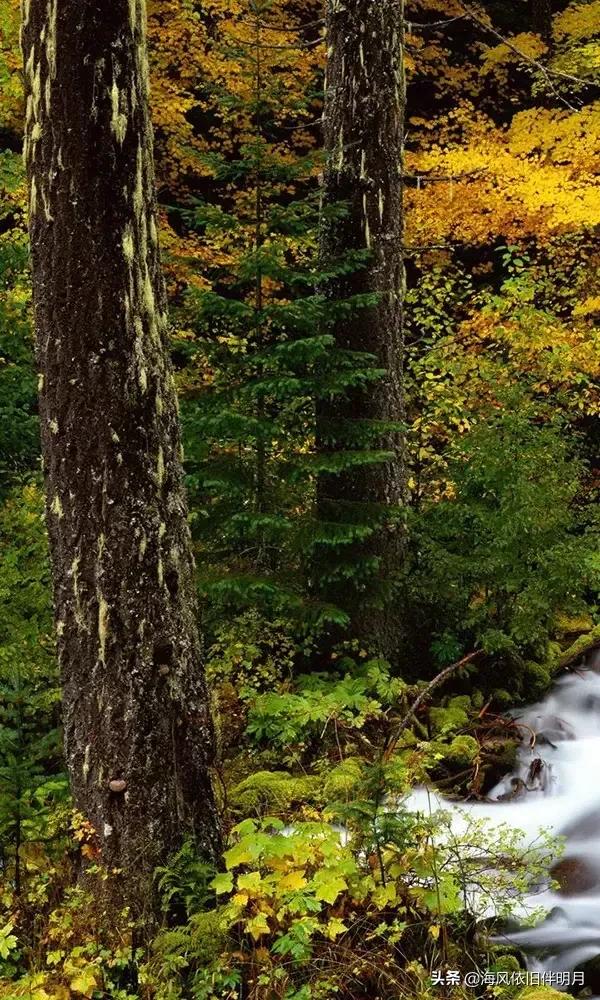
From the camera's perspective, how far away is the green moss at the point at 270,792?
4.15 metres

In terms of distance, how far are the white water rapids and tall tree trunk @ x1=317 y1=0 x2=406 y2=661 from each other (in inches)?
51.9

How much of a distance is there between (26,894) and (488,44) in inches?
653

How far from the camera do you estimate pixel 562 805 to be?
5289 millimetres

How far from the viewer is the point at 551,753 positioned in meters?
5.70

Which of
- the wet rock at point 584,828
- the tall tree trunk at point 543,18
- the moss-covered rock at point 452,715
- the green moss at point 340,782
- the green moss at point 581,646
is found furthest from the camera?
the tall tree trunk at point 543,18

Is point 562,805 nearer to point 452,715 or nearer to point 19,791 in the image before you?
point 452,715

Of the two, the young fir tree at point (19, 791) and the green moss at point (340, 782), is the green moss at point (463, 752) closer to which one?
the green moss at point (340, 782)

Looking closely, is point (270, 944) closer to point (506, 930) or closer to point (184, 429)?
point (506, 930)

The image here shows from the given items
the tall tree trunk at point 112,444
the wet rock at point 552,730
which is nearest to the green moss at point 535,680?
the wet rock at point 552,730

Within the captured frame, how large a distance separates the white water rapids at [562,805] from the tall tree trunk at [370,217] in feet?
4.32

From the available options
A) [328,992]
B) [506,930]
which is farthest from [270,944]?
[506,930]

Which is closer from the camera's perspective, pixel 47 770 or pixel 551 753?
pixel 47 770

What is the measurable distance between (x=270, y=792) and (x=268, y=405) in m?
2.69

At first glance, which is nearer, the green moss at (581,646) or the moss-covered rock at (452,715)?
the moss-covered rock at (452,715)
